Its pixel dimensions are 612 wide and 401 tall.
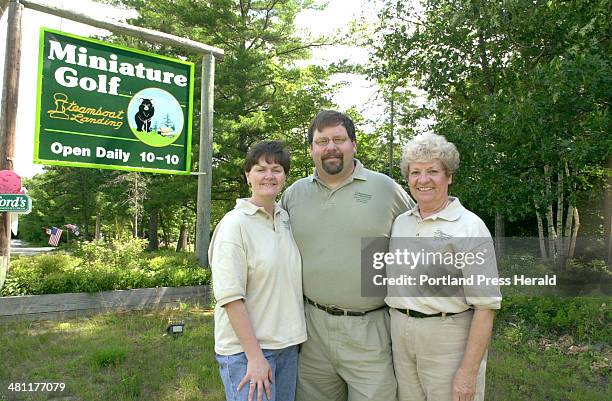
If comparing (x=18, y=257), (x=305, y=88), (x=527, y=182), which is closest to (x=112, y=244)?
(x=18, y=257)

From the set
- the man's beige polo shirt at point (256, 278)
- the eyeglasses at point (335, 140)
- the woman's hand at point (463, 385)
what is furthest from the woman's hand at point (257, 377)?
the eyeglasses at point (335, 140)

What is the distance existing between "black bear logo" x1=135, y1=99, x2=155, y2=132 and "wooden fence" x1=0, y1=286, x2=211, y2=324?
2441 millimetres

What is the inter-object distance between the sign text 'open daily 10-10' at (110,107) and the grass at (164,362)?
2415mm

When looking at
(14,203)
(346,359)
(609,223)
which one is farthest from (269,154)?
(609,223)

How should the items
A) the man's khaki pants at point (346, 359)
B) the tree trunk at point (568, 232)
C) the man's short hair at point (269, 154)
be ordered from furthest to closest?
the tree trunk at point (568, 232) → the man's khaki pants at point (346, 359) → the man's short hair at point (269, 154)

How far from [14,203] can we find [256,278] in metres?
5.35

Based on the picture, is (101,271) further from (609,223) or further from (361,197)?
(609,223)

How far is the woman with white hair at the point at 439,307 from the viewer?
86.8 inches

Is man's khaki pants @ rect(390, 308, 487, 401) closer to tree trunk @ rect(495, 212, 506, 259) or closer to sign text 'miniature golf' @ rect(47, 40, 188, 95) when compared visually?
sign text 'miniature golf' @ rect(47, 40, 188, 95)

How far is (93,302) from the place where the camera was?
6367 mm

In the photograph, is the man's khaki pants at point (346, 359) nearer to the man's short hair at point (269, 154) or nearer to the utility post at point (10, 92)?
the man's short hair at point (269, 154)

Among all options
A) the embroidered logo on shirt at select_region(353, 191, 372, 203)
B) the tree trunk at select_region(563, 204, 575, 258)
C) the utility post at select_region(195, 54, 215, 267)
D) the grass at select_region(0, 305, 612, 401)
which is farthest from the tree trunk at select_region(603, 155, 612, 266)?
the embroidered logo on shirt at select_region(353, 191, 372, 203)

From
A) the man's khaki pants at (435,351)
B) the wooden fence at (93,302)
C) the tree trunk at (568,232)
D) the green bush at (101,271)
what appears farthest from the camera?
the tree trunk at (568,232)

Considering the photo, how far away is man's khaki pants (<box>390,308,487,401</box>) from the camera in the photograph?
2.25m
